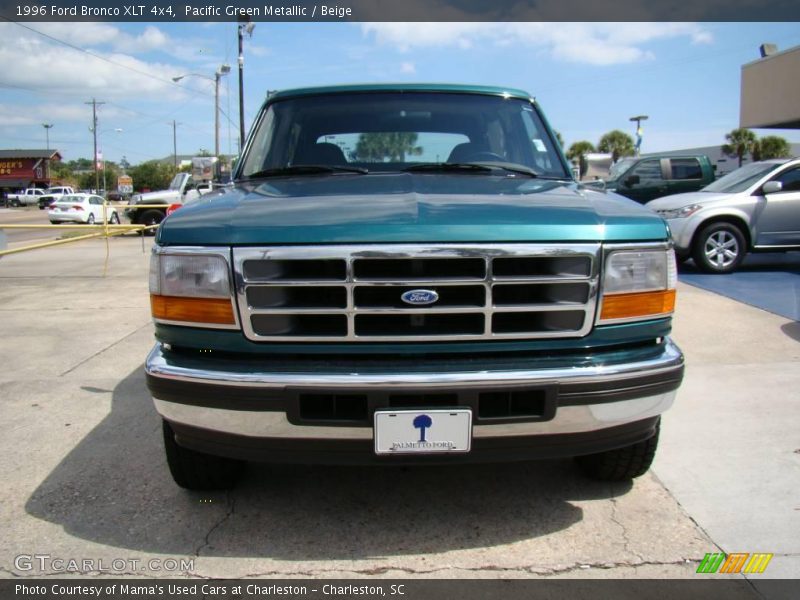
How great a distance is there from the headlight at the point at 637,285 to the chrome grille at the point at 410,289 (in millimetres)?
72

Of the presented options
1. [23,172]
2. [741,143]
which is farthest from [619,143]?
[23,172]

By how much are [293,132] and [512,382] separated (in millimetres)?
2165

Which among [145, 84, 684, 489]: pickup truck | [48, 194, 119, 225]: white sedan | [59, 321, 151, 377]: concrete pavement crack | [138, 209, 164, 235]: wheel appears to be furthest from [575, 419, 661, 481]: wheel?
[48, 194, 119, 225]: white sedan

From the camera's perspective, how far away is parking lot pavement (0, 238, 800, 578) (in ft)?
8.30

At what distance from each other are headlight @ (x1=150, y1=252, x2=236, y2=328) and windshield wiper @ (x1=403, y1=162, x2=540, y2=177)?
4.34ft

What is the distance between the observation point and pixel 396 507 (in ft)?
9.64

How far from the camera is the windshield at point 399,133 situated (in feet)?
12.0

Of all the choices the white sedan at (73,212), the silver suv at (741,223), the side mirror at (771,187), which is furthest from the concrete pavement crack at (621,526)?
the white sedan at (73,212)

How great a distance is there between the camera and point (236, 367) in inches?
Result: 93.9

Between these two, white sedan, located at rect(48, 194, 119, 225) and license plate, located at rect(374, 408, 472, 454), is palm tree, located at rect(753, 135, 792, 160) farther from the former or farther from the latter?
license plate, located at rect(374, 408, 472, 454)

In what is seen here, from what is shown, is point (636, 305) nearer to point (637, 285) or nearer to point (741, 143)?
point (637, 285)

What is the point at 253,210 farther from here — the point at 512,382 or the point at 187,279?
the point at 512,382

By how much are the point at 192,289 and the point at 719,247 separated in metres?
8.88

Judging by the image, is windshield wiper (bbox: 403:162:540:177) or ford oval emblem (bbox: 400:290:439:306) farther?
windshield wiper (bbox: 403:162:540:177)
